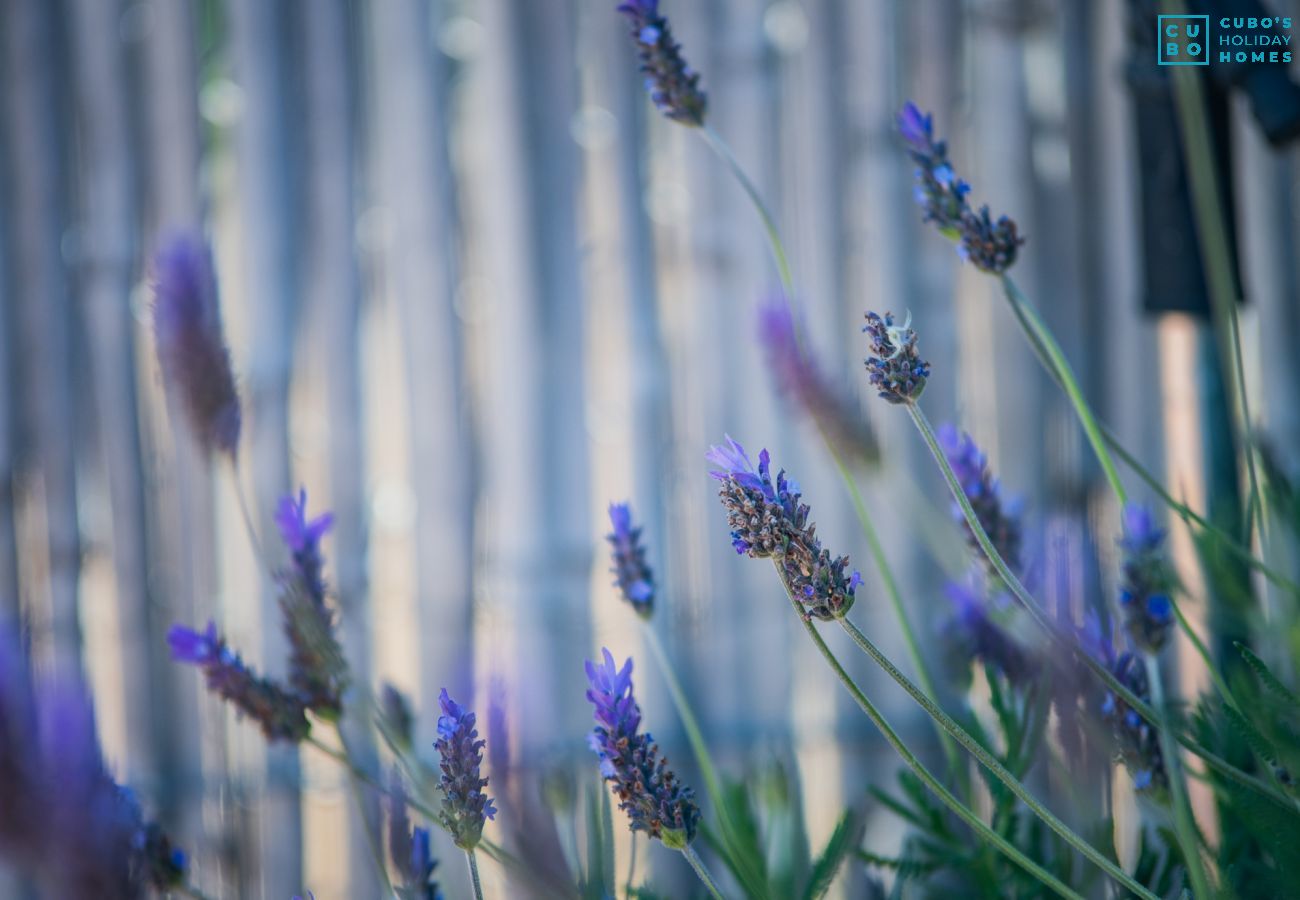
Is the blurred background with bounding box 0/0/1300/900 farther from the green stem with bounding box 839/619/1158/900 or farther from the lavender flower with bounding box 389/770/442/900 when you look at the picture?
the green stem with bounding box 839/619/1158/900

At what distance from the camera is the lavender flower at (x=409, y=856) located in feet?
1.40

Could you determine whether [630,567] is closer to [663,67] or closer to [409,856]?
[409,856]

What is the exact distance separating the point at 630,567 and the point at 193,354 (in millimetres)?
258

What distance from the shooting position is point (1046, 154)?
159 centimetres

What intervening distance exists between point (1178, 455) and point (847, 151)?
617 millimetres

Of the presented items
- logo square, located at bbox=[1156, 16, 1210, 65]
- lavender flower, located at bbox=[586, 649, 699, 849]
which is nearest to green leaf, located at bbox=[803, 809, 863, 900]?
lavender flower, located at bbox=[586, 649, 699, 849]

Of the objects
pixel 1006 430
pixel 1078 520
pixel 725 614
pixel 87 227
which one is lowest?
pixel 725 614

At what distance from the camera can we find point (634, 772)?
14.9 inches

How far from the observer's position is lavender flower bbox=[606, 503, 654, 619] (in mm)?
514

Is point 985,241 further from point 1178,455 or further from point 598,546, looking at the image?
point 1178,455

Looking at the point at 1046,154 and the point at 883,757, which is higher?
the point at 1046,154

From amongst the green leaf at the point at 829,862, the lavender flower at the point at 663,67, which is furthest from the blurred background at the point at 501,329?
the green leaf at the point at 829,862

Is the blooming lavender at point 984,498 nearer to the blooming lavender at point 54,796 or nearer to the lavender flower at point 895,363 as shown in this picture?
the lavender flower at point 895,363

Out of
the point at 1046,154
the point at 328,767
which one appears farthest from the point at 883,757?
the point at 1046,154
